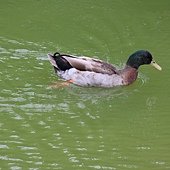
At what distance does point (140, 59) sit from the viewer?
33.1 ft

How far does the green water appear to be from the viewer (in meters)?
7.46

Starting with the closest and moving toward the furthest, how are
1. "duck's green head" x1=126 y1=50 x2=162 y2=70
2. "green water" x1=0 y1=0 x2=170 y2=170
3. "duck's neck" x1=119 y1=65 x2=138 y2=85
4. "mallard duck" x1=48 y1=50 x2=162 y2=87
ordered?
"green water" x1=0 y1=0 x2=170 y2=170 < "mallard duck" x1=48 y1=50 x2=162 y2=87 < "duck's neck" x1=119 y1=65 x2=138 y2=85 < "duck's green head" x1=126 y1=50 x2=162 y2=70

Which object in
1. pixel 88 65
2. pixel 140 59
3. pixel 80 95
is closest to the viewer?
pixel 80 95

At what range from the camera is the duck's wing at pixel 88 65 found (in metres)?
9.67

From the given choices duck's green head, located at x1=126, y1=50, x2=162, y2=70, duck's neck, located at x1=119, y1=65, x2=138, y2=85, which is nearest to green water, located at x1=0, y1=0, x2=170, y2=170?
duck's neck, located at x1=119, y1=65, x2=138, y2=85

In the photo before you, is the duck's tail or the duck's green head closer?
the duck's tail

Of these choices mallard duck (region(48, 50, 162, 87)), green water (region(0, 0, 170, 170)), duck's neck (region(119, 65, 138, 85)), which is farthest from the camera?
duck's neck (region(119, 65, 138, 85))

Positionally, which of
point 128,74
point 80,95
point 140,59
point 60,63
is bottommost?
point 80,95

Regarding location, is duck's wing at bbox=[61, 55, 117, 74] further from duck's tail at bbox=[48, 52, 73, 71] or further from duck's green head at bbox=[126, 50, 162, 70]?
duck's green head at bbox=[126, 50, 162, 70]

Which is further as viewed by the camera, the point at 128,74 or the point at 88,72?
the point at 128,74

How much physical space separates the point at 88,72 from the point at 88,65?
0.38ft

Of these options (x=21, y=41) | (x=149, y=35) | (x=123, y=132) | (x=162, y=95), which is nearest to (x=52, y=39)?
(x=21, y=41)

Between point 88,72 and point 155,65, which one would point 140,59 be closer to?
point 155,65

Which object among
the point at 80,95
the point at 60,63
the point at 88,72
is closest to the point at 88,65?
the point at 88,72
